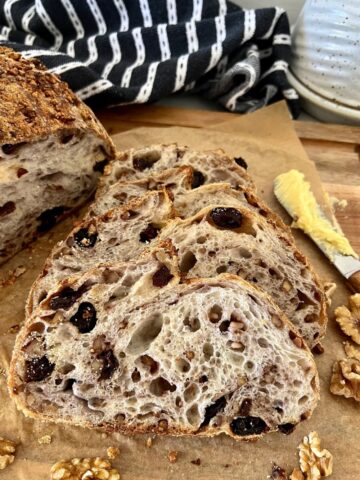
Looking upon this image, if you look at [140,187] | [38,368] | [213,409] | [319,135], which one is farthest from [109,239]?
[319,135]

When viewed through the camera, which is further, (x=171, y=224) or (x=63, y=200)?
(x=63, y=200)

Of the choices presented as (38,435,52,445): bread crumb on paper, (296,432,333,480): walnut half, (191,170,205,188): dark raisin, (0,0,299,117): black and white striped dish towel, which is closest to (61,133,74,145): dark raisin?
(191,170,205,188): dark raisin

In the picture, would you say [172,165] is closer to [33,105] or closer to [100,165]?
[100,165]

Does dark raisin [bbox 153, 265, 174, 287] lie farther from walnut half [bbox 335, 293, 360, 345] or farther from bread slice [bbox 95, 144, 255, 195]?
walnut half [bbox 335, 293, 360, 345]

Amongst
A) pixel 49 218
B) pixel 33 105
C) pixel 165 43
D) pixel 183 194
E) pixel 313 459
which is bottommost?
pixel 313 459

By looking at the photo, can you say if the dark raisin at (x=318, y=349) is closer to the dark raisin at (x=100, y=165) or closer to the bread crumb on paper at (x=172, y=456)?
the bread crumb on paper at (x=172, y=456)

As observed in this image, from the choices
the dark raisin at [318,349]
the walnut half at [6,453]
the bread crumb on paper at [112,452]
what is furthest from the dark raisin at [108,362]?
the dark raisin at [318,349]

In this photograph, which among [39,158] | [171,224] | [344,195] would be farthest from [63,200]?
[344,195]

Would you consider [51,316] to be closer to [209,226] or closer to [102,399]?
[102,399]
